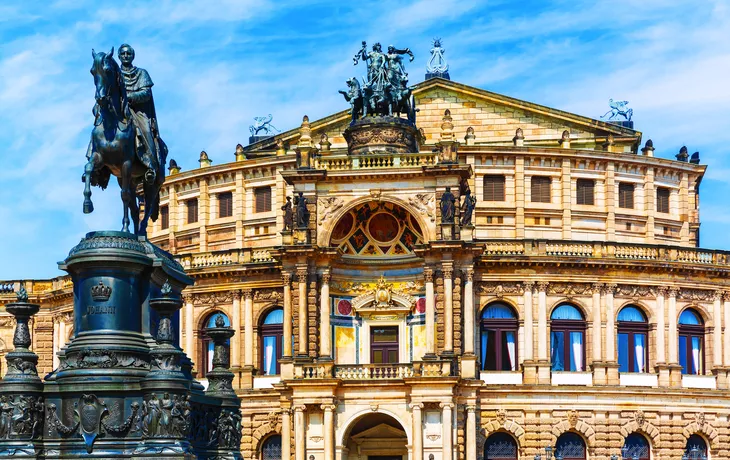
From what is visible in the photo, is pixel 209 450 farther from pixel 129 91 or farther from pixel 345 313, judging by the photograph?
pixel 345 313

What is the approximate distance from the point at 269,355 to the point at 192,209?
1568 centimetres

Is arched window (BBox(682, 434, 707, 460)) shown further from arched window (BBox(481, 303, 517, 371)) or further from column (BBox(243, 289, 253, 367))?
column (BBox(243, 289, 253, 367))

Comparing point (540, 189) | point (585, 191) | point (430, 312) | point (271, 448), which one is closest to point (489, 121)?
point (540, 189)

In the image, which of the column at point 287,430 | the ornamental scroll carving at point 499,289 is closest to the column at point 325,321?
the column at point 287,430

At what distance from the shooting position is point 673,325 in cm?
7394

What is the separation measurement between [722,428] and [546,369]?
32.9ft

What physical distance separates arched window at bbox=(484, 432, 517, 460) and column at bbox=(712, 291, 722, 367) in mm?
11844

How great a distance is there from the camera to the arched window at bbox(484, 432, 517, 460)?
7175cm

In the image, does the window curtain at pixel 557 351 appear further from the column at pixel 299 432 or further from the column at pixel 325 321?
the column at pixel 299 432

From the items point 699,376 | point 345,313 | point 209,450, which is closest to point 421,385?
point 345,313

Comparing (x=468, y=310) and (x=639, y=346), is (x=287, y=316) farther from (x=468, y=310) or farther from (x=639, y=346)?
(x=639, y=346)

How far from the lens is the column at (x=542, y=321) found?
7256cm

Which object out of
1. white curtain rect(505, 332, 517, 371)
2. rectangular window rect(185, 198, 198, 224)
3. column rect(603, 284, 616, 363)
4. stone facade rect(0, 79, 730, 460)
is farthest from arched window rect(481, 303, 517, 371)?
rectangular window rect(185, 198, 198, 224)

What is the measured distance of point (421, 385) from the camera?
66.4m
